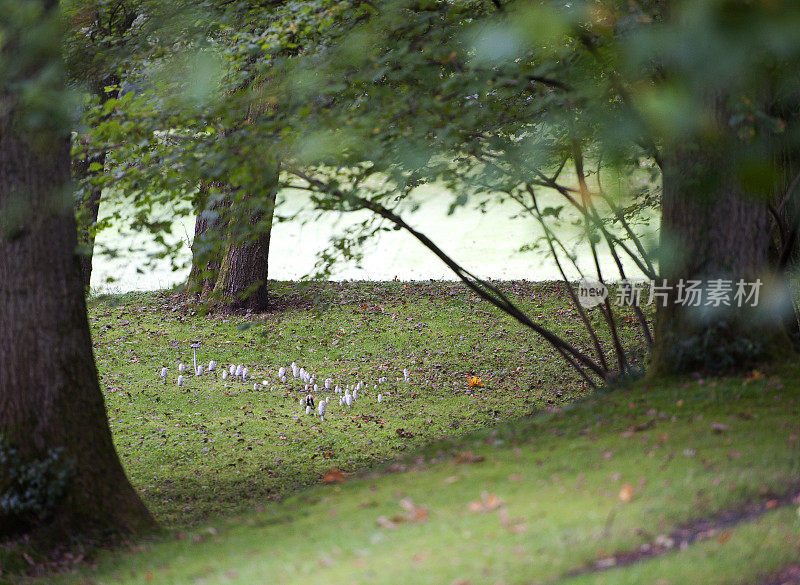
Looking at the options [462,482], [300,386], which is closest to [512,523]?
[462,482]

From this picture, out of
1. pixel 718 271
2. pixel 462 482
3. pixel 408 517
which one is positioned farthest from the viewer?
pixel 718 271

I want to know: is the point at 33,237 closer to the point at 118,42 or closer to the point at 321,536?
the point at 118,42

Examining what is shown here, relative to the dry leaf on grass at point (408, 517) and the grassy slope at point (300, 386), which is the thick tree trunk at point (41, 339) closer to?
the grassy slope at point (300, 386)

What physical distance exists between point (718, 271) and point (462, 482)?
3.18m

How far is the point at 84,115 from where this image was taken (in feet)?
21.7

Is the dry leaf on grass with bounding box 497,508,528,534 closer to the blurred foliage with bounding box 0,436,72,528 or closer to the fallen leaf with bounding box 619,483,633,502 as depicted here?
the fallen leaf with bounding box 619,483,633,502

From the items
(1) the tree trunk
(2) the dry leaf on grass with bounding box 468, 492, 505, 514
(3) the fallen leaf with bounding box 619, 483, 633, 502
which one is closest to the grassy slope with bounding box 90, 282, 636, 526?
(2) the dry leaf on grass with bounding box 468, 492, 505, 514

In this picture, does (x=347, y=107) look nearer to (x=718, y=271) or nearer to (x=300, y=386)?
(x=718, y=271)

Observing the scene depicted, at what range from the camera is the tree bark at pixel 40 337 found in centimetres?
596

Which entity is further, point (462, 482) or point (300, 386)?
point (300, 386)

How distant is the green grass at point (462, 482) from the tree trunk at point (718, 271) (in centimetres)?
A: 29

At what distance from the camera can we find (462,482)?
17.1 feet

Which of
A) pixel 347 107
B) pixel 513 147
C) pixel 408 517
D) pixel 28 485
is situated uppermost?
pixel 347 107

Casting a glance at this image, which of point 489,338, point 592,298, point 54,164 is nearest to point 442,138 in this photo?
point 54,164
